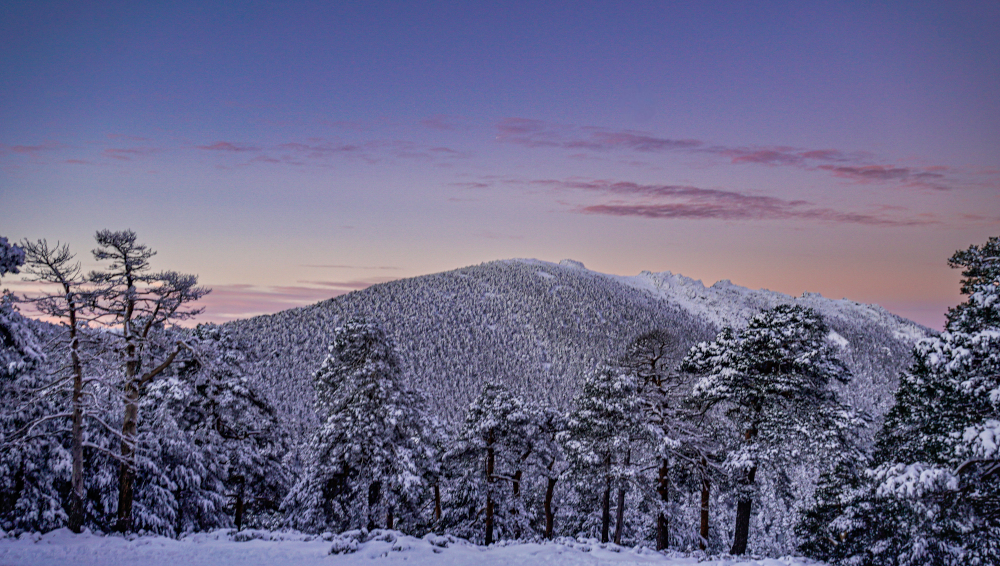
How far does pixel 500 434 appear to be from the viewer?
28.0 meters

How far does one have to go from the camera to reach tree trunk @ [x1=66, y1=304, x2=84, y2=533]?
15547mm

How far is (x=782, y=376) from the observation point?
60.5ft

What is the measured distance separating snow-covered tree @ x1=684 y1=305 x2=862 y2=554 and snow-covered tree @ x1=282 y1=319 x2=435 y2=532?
1130 centimetres

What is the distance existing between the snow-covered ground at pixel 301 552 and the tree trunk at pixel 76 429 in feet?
1.49

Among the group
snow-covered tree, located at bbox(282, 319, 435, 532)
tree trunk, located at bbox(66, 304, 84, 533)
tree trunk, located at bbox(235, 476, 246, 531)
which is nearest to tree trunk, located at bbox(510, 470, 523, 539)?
snow-covered tree, located at bbox(282, 319, 435, 532)

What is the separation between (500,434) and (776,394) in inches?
526

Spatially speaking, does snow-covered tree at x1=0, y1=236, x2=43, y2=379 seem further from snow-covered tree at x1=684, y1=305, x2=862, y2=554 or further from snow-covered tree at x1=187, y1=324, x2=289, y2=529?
snow-covered tree at x1=684, y1=305, x2=862, y2=554

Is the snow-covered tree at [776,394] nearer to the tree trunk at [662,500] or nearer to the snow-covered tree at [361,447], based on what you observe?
the tree trunk at [662,500]

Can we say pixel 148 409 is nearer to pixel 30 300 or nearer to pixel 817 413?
pixel 30 300

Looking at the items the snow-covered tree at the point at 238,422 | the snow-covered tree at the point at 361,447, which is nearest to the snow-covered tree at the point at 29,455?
the snow-covered tree at the point at 238,422

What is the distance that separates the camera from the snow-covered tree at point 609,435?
2091 cm

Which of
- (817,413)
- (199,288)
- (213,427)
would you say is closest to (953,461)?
(817,413)

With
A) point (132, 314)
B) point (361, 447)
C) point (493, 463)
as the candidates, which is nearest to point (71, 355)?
point (132, 314)

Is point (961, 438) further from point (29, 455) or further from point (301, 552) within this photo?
point (29, 455)
